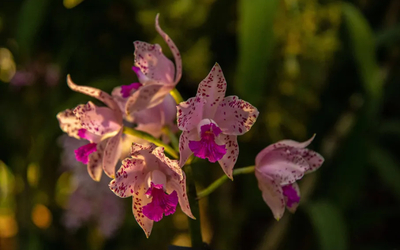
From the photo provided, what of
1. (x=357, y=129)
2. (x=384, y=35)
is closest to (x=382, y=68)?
(x=384, y=35)

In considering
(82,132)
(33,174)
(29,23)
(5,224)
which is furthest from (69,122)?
(5,224)

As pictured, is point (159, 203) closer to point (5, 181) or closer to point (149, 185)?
point (149, 185)

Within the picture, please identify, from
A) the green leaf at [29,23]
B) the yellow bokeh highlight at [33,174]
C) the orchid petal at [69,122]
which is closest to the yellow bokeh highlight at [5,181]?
the yellow bokeh highlight at [33,174]

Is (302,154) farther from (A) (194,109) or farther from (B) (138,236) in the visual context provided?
(B) (138,236)

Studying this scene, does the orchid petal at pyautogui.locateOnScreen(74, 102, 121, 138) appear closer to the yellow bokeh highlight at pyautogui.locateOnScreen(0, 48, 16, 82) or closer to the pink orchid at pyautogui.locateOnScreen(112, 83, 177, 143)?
the pink orchid at pyautogui.locateOnScreen(112, 83, 177, 143)

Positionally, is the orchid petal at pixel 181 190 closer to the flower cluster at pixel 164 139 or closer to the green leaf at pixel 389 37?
the flower cluster at pixel 164 139

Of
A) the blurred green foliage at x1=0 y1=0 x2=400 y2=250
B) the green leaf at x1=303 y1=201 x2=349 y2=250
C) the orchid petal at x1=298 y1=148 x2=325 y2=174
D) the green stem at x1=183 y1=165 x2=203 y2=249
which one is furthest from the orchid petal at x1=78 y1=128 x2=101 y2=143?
the green leaf at x1=303 y1=201 x2=349 y2=250

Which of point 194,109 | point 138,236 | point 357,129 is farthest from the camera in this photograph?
point 138,236
